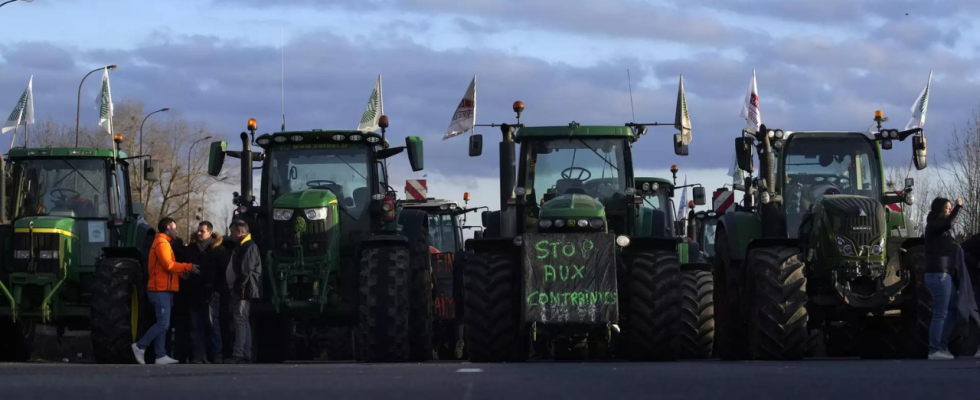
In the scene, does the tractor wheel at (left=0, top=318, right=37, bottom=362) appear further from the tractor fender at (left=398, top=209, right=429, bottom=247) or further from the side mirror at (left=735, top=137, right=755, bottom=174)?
the side mirror at (left=735, top=137, right=755, bottom=174)

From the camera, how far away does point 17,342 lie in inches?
827

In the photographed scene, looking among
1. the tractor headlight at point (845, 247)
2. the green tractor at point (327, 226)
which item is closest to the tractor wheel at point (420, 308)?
the green tractor at point (327, 226)

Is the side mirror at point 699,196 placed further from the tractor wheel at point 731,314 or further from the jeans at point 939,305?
the jeans at point 939,305

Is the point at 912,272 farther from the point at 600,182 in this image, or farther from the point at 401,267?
the point at 401,267

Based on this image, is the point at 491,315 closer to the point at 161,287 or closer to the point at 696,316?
the point at 696,316

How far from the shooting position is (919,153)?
60.5ft

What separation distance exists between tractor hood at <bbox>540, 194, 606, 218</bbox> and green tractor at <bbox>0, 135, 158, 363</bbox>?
5076mm

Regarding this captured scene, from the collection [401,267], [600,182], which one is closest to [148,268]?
[401,267]

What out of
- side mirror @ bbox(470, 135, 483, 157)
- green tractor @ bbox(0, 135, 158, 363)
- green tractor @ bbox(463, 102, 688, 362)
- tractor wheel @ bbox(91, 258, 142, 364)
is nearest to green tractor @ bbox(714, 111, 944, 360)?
green tractor @ bbox(463, 102, 688, 362)

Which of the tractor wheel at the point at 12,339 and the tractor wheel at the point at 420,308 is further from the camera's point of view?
the tractor wheel at the point at 12,339

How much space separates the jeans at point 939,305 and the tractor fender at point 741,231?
8.98 feet

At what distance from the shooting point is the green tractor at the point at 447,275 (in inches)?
906

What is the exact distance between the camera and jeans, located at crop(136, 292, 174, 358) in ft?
59.5

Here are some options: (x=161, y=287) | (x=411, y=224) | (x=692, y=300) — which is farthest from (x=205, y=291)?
(x=692, y=300)
